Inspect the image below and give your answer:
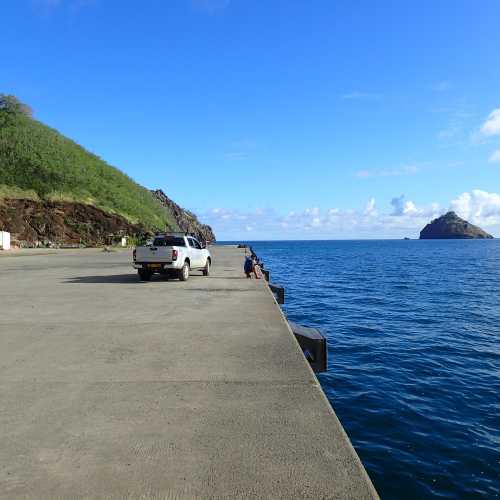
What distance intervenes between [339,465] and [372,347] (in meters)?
11.0

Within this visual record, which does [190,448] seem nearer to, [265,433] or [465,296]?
[265,433]

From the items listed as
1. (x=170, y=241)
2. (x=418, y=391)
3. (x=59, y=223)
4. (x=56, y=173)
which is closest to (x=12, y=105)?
(x=56, y=173)

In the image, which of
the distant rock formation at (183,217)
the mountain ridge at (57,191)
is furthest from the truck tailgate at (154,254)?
the distant rock formation at (183,217)

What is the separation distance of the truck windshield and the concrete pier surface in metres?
10.1

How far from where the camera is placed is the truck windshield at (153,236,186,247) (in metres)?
18.9

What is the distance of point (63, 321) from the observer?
359 inches

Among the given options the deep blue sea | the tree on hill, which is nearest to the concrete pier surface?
the deep blue sea

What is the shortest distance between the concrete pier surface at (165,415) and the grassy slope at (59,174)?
6298cm

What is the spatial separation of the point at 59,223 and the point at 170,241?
50.1 metres

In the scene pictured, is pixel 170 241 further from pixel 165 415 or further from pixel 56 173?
pixel 56 173

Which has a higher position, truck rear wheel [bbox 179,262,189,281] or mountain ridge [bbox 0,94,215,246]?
mountain ridge [bbox 0,94,215,246]

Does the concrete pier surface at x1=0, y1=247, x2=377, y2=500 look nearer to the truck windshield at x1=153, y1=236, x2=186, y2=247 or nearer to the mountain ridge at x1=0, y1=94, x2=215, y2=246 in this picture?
the truck windshield at x1=153, y1=236, x2=186, y2=247

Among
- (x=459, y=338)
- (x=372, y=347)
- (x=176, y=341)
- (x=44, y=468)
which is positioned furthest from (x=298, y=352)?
(x=459, y=338)

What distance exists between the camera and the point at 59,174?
70.7 meters
